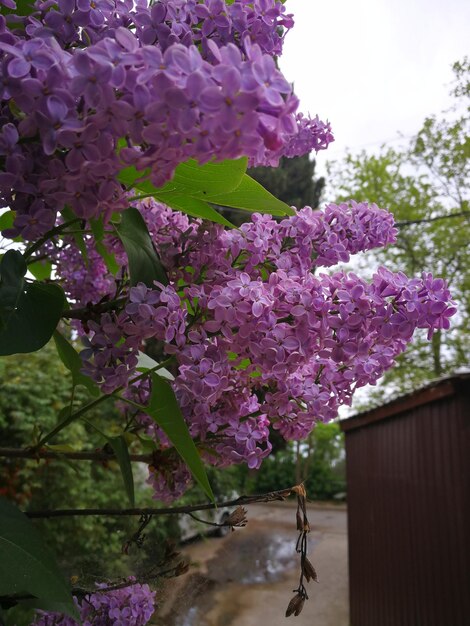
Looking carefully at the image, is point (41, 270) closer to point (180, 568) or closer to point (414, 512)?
point (180, 568)

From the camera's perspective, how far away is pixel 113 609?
858 mm

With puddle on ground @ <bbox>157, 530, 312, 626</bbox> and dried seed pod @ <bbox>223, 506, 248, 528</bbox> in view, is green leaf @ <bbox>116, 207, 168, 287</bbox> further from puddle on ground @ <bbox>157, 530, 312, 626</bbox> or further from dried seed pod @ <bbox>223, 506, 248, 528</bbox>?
puddle on ground @ <bbox>157, 530, 312, 626</bbox>

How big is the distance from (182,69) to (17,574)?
46 centimetres

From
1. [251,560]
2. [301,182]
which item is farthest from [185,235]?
[301,182]

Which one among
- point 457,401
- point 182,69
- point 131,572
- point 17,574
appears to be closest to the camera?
point 182,69

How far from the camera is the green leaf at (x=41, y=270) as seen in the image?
39.0 inches

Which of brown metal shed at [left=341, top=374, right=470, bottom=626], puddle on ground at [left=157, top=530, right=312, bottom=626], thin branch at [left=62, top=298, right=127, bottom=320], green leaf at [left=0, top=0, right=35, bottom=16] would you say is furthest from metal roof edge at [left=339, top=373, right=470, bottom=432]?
green leaf at [left=0, top=0, right=35, bottom=16]

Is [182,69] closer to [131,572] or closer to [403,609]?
[131,572]

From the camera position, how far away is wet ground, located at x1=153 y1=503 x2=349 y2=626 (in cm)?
110

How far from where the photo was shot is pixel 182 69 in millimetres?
361

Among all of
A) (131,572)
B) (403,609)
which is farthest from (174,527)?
(131,572)

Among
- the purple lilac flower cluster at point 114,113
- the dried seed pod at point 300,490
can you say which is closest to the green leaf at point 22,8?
the purple lilac flower cluster at point 114,113

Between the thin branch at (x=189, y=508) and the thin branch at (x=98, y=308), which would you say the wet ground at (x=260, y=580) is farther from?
the thin branch at (x=98, y=308)

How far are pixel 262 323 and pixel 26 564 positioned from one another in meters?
0.32
